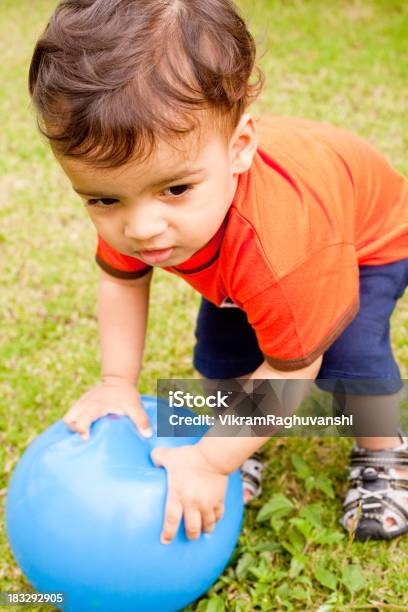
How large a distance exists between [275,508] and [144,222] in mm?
1056

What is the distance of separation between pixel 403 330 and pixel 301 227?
1.40 meters

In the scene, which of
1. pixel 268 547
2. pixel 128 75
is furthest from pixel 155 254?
pixel 268 547

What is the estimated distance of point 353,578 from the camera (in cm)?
211

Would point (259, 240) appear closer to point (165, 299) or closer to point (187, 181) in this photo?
point (187, 181)

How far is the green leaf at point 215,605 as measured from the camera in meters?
2.05

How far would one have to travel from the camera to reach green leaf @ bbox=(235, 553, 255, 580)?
2.17m

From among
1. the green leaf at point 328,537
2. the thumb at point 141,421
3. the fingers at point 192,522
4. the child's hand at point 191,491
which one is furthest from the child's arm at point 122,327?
the green leaf at point 328,537

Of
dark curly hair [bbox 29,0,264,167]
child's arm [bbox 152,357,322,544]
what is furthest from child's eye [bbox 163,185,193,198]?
child's arm [bbox 152,357,322,544]

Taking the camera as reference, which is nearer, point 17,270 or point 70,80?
point 70,80

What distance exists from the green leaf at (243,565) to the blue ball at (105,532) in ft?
0.58

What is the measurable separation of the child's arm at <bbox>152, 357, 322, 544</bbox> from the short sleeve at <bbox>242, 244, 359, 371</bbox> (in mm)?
76

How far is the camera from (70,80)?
1523 millimetres

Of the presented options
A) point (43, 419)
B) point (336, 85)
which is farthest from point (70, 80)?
point (336, 85)

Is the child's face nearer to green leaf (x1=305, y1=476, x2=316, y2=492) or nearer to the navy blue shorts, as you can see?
the navy blue shorts
